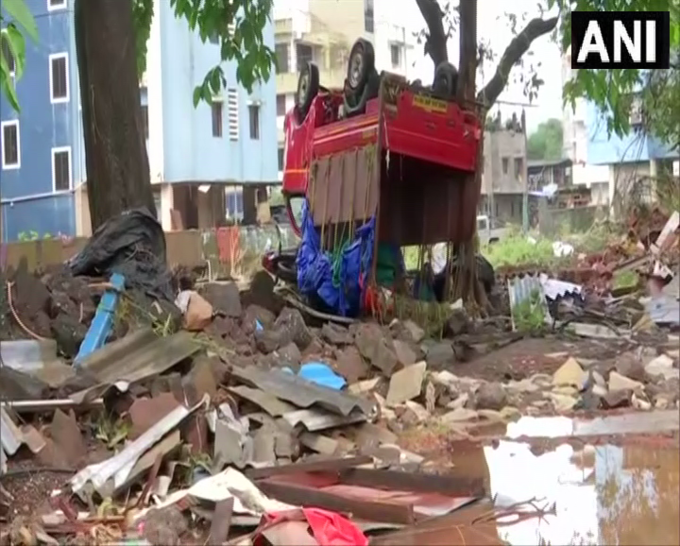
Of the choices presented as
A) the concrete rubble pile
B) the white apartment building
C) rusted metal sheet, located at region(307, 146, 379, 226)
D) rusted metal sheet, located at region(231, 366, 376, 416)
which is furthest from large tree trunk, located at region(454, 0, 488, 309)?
rusted metal sheet, located at region(231, 366, 376, 416)

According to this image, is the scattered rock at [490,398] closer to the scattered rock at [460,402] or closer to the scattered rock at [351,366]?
the scattered rock at [460,402]

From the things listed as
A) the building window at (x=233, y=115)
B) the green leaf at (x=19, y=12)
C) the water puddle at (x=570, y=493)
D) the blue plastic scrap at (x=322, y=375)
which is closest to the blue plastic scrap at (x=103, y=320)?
the blue plastic scrap at (x=322, y=375)

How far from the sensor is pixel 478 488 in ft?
8.04

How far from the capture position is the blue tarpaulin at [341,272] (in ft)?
15.5

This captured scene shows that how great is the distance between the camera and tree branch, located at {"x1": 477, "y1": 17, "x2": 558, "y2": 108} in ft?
13.4

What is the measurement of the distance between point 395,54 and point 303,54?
0.75m

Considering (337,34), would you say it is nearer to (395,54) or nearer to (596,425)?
(395,54)

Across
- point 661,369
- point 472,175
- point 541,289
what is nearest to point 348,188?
point 472,175

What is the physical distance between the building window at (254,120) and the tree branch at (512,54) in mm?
3117

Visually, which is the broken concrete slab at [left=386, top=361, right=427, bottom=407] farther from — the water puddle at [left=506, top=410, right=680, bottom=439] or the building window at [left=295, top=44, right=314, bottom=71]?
the building window at [left=295, top=44, right=314, bottom=71]

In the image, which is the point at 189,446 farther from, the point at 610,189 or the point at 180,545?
the point at 610,189

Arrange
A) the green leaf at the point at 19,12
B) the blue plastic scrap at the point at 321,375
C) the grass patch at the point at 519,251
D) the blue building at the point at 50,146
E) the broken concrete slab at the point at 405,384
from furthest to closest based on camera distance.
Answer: the grass patch at the point at 519,251 < the blue building at the point at 50,146 < the broken concrete slab at the point at 405,384 < the blue plastic scrap at the point at 321,375 < the green leaf at the point at 19,12

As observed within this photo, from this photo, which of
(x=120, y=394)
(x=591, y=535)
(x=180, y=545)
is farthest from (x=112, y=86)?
(x=591, y=535)

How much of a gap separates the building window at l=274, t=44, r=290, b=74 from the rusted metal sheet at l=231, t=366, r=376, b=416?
2.37m
